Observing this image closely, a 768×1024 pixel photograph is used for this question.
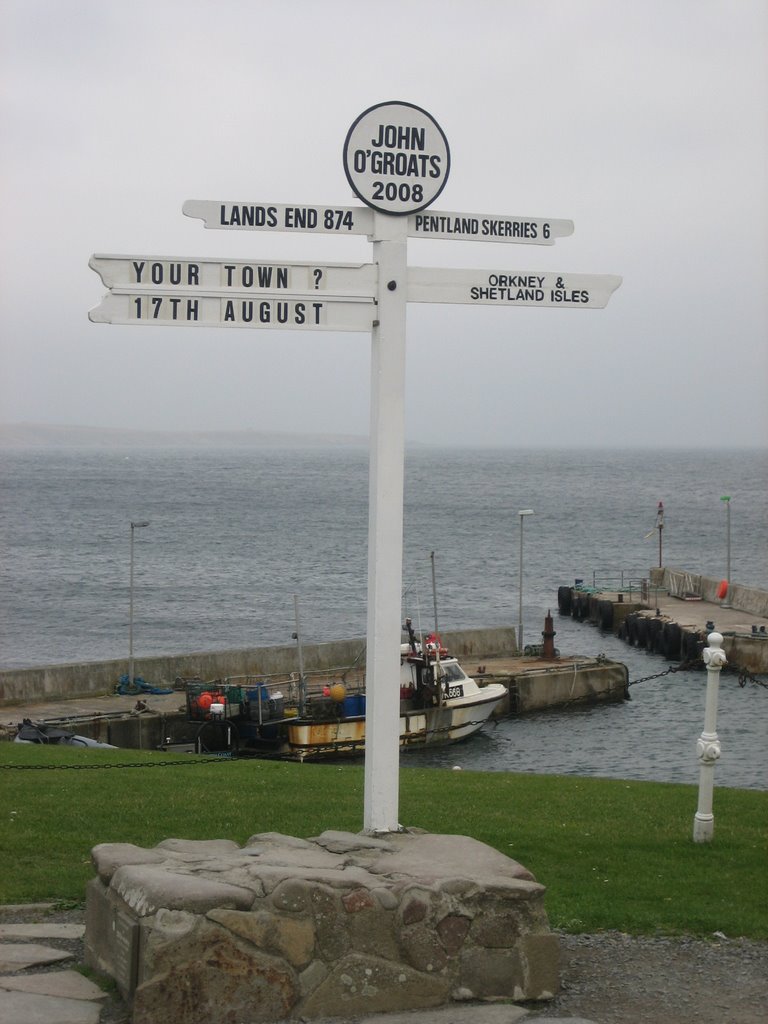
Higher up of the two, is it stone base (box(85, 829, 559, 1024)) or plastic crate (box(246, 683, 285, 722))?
stone base (box(85, 829, 559, 1024))

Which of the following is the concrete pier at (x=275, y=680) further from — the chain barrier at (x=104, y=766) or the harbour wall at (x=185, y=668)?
the chain barrier at (x=104, y=766)

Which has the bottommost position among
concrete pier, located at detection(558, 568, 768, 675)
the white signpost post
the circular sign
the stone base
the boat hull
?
the boat hull

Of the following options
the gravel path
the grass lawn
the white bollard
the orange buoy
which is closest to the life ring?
the orange buoy

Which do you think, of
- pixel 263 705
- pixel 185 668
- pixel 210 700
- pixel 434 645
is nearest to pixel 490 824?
pixel 210 700

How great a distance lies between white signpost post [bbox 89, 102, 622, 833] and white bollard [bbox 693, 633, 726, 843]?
11.6 feet

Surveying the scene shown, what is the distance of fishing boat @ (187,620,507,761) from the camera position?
3309 centimetres

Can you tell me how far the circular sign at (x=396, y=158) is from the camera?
8445 mm

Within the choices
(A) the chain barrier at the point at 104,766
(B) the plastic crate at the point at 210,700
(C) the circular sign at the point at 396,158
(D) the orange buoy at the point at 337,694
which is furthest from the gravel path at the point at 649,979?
(D) the orange buoy at the point at 337,694

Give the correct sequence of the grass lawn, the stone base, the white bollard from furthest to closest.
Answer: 1. the white bollard
2. the grass lawn
3. the stone base

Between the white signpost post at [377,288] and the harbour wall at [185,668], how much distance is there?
27661 millimetres

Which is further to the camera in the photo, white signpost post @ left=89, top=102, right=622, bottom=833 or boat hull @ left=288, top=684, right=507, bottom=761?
boat hull @ left=288, top=684, right=507, bottom=761

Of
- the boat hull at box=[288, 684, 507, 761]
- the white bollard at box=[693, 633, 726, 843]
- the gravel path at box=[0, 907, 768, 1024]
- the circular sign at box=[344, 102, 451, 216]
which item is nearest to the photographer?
the gravel path at box=[0, 907, 768, 1024]

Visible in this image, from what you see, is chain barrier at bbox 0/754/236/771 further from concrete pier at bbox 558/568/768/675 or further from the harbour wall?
concrete pier at bbox 558/568/768/675

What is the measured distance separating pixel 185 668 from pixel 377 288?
105 ft
